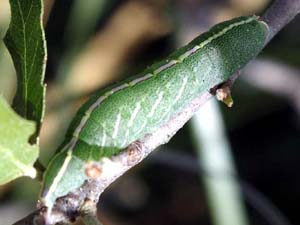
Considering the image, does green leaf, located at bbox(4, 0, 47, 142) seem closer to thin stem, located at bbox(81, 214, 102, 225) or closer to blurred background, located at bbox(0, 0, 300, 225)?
thin stem, located at bbox(81, 214, 102, 225)

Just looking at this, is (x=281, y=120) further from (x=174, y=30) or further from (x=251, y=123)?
(x=174, y=30)

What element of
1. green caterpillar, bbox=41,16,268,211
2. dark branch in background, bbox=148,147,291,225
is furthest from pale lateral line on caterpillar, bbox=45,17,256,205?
dark branch in background, bbox=148,147,291,225

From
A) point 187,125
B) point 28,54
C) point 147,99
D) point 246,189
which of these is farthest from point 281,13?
point 187,125

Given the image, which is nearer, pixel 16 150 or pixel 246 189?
pixel 16 150

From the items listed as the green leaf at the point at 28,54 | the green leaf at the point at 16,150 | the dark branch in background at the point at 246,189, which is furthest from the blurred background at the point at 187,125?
the green leaf at the point at 16,150

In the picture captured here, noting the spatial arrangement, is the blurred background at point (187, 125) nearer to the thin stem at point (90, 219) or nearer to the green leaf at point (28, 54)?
the green leaf at point (28, 54)

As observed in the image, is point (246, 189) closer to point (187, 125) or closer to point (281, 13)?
point (187, 125)
